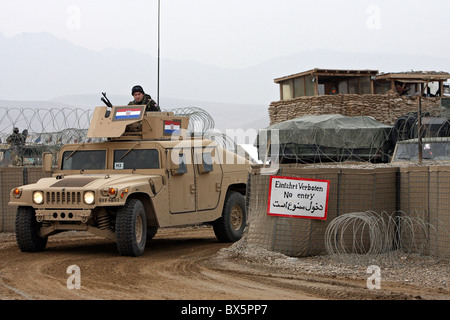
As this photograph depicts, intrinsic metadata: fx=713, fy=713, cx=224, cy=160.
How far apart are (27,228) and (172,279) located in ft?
11.0

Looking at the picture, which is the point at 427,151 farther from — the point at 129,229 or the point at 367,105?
the point at 367,105

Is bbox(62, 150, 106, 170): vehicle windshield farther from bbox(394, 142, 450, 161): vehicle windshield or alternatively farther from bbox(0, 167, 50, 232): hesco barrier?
bbox(394, 142, 450, 161): vehicle windshield

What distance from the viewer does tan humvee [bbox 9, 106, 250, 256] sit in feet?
33.0

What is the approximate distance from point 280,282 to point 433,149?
8.08m

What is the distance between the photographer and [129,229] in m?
9.94

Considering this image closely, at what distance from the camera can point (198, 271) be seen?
8711mm

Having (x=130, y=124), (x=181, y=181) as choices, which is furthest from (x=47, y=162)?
(x=181, y=181)

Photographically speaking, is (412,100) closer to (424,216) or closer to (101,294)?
(424,216)

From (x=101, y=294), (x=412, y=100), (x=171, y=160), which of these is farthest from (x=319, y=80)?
(x=101, y=294)

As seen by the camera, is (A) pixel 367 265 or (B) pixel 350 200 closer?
(A) pixel 367 265

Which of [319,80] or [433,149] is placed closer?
[433,149]

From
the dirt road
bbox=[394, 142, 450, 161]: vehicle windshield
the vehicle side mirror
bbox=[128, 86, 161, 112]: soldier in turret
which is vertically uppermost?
bbox=[128, 86, 161, 112]: soldier in turret

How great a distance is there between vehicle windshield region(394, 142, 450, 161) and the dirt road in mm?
5613

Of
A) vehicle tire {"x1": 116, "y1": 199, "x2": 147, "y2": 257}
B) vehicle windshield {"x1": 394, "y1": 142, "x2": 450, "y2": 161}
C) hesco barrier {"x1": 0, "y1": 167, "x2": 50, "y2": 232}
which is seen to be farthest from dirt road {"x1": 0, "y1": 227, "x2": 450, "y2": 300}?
vehicle windshield {"x1": 394, "y1": 142, "x2": 450, "y2": 161}
